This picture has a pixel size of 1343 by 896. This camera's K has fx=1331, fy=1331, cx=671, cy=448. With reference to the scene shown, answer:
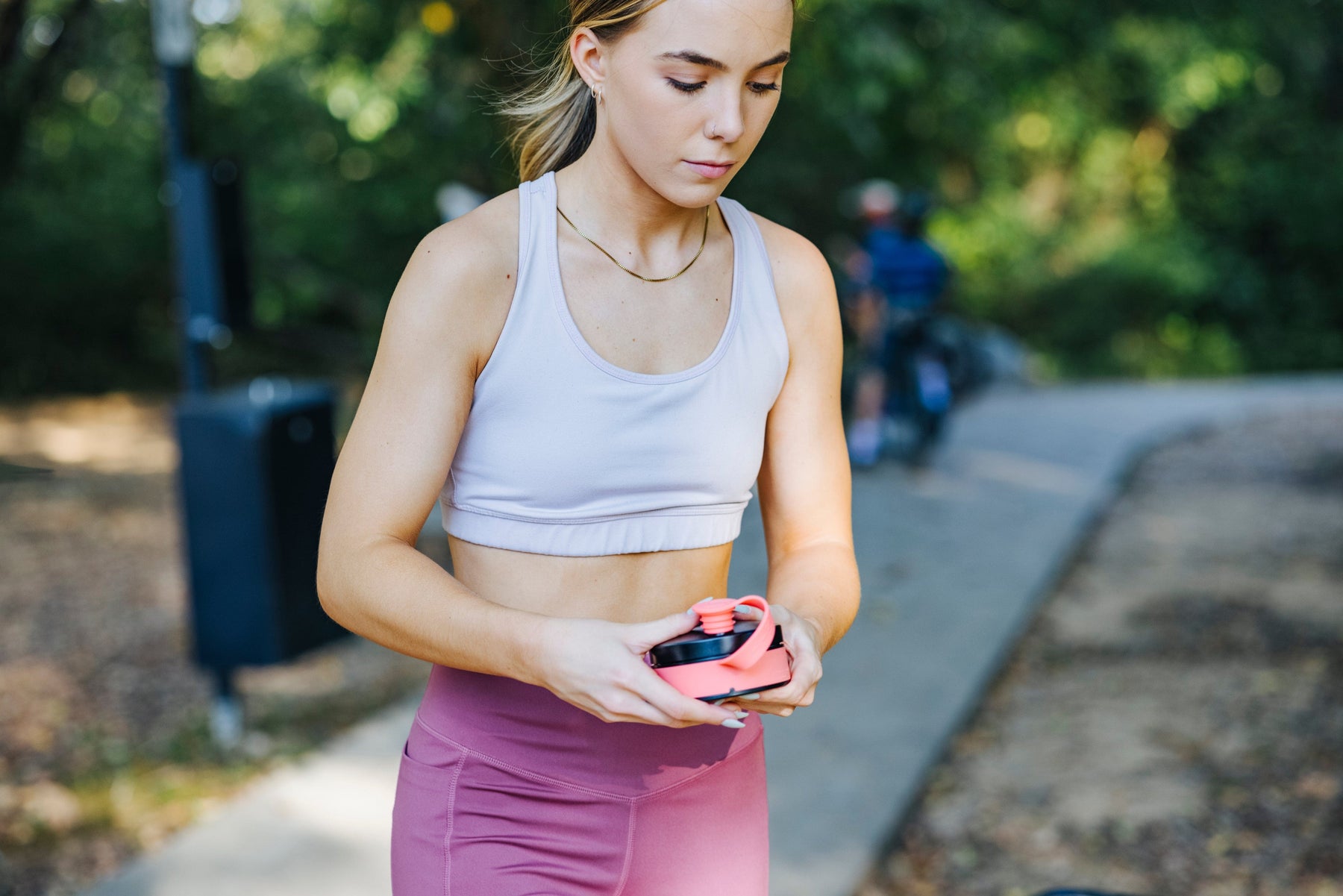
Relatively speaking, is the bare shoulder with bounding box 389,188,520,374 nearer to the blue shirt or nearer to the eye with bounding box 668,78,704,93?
the eye with bounding box 668,78,704,93

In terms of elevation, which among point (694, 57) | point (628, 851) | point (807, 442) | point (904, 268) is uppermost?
point (694, 57)

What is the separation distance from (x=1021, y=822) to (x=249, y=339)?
13848 millimetres

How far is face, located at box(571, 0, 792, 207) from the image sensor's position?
135cm

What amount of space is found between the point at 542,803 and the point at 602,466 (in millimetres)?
379

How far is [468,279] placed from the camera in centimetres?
137

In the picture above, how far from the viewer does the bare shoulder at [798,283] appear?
158 centimetres

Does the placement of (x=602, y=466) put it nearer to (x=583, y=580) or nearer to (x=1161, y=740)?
(x=583, y=580)

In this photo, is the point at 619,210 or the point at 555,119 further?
the point at 555,119

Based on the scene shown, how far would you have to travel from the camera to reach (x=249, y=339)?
638 inches

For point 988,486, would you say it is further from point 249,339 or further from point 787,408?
point 249,339

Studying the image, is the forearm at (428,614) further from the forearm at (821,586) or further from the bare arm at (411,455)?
the forearm at (821,586)

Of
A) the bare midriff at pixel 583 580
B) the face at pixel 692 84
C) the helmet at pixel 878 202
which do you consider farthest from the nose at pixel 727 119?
the helmet at pixel 878 202

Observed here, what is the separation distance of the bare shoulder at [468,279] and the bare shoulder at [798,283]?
335 millimetres

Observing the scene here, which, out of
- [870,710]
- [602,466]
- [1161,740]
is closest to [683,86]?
[602,466]
